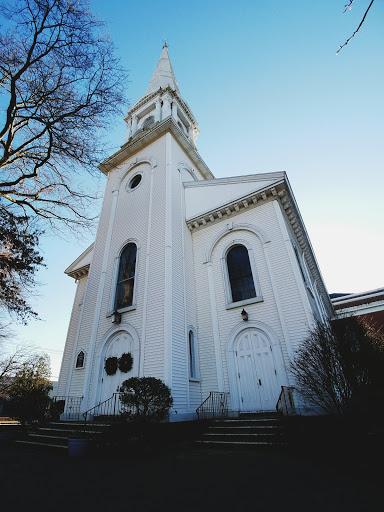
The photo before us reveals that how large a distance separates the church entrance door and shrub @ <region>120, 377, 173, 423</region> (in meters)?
2.41

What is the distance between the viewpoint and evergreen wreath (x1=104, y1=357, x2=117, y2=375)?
997 cm

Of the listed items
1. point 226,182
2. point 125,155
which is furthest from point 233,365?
point 125,155

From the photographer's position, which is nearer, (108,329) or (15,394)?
(15,394)

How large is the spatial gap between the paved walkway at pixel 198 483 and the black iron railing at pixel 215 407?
11.5 ft

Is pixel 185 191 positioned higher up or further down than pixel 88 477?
higher up

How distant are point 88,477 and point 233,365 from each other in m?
6.50

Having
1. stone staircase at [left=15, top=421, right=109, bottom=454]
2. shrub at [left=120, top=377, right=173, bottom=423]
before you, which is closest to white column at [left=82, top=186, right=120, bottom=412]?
stone staircase at [left=15, top=421, right=109, bottom=454]

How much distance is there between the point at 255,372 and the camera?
30.2 ft

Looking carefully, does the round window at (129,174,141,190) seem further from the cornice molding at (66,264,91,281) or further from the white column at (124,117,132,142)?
the white column at (124,117,132,142)

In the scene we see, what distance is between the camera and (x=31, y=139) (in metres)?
8.47

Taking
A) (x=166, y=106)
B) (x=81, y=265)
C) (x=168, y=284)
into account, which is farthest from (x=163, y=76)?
(x=168, y=284)

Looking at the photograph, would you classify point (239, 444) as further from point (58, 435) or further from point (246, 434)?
point (58, 435)

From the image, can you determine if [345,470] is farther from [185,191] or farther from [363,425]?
[185,191]

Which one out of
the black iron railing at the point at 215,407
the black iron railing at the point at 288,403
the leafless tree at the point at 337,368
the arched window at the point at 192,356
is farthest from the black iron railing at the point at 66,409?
the leafless tree at the point at 337,368
